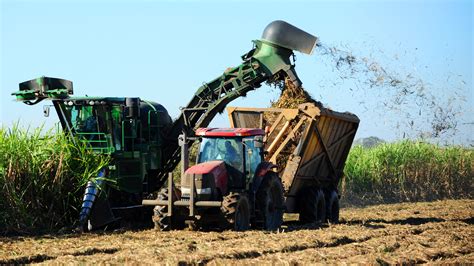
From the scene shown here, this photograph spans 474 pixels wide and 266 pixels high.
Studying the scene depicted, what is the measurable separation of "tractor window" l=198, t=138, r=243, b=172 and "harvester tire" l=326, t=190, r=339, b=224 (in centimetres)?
378

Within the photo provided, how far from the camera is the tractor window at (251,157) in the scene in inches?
551

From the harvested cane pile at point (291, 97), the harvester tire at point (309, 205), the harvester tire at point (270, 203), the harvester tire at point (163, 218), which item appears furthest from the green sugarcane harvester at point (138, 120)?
the harvester tire at point (270, 203)

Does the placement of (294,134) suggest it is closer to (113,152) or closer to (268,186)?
(268,186)

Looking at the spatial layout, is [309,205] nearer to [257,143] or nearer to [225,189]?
[225,189]

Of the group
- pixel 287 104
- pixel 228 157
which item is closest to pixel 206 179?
pixel 228 157

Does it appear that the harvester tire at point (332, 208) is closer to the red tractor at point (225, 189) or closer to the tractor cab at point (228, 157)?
the red tractor at point (225, 189)

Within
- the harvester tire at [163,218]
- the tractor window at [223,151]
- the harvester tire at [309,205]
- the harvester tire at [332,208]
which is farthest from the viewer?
the harvester tire at [332,208]

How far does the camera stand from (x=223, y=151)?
14.0 meters

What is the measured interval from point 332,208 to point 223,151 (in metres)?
4.30

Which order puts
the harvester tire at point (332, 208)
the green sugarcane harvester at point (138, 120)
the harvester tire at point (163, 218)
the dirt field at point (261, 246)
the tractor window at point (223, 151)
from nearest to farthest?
the dirt field at point (261, 246) < the harvester tire at point (163, 218) < the tractor window at point (223, 151) < the green sugarcane harvester at point (138, 120) < the harvester tire at point (332, 208)

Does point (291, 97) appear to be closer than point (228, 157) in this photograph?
No

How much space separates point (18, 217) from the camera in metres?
13.9

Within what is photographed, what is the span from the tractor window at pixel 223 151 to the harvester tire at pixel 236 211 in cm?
73

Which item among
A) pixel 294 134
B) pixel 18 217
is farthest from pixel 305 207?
pixel 18 217
